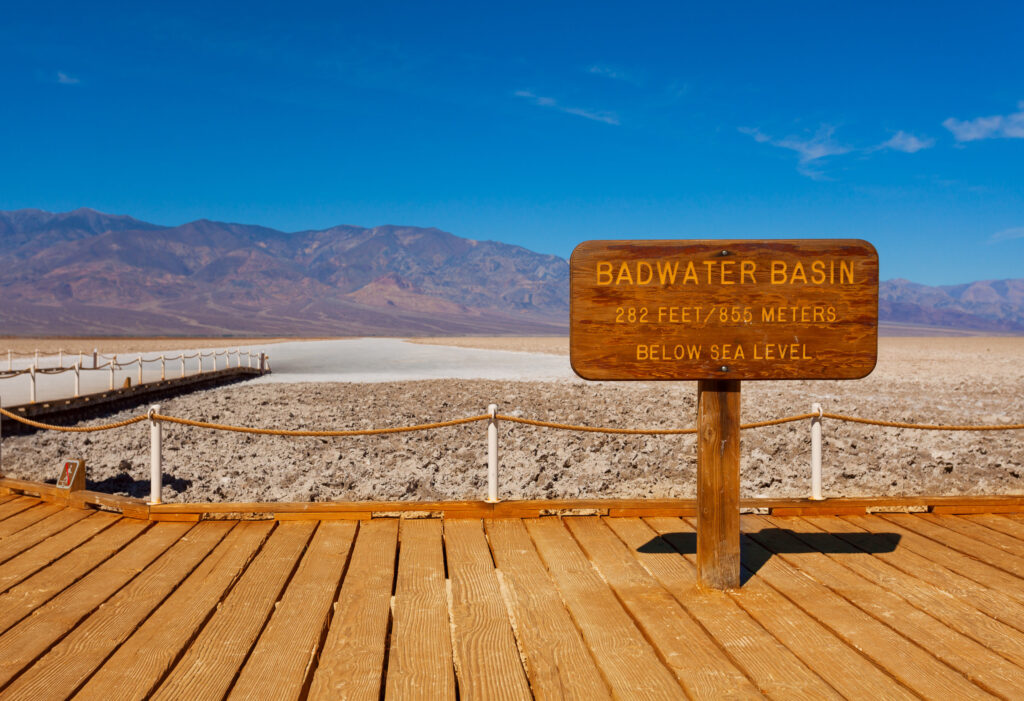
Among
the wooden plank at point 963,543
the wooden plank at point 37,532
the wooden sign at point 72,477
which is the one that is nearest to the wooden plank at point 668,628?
the wooden plank at point 963,543

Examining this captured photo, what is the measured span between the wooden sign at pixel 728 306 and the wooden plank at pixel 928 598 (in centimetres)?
119

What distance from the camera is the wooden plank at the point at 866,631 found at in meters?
2.91

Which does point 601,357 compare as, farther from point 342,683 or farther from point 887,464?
point 887,464

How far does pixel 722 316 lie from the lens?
403 cm

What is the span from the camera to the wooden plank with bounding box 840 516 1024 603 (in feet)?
13.3

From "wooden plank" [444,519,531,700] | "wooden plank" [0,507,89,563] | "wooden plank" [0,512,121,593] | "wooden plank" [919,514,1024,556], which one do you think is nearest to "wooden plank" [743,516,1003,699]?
"wooden plank" [919,514,1024,556]

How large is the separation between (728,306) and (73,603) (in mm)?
3755

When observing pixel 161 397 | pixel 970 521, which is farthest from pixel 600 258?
pixel 161 397

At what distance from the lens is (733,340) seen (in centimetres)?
402

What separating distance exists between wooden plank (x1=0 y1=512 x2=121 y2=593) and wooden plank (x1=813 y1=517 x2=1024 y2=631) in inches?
199

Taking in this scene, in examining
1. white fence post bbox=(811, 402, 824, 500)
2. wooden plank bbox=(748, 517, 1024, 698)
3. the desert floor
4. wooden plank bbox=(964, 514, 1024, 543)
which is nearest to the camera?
wooden plank bbox=(748, 517, 1024, 698)

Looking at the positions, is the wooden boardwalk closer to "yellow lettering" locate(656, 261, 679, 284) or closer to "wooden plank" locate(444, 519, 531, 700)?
"wooden plank" locate(444, 519, 531, 700)

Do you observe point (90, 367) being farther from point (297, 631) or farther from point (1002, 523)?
point (1002, 523)

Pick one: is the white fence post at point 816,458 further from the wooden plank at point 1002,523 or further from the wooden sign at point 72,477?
the wooden sign at point 72,477
